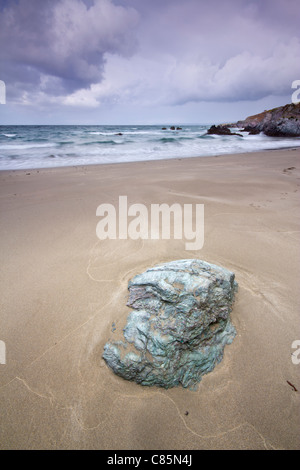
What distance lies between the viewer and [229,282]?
172 cm

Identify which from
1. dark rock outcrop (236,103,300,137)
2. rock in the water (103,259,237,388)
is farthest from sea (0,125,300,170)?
rock in the water (103,259,237,388)

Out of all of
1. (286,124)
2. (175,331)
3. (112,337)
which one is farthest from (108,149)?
(286,124)

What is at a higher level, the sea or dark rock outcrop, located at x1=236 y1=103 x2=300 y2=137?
dark rock outcrop, located at x1=236 y1=103 x2=300 y2=137

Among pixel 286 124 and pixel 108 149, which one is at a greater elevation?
pixel 286 124

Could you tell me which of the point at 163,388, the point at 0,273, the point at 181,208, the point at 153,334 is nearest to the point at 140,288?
the point at 153,334

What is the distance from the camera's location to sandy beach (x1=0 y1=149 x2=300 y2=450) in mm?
1212

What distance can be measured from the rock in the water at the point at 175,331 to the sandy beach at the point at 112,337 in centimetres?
8

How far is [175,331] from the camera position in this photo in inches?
54.6

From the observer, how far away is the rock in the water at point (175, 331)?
1.35 m

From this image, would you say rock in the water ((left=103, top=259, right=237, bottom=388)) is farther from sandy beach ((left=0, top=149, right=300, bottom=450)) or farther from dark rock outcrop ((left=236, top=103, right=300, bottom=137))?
dark rock outcrop ((left=236, top=103, right=300, bottom=137))

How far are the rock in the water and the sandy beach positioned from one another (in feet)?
0.27

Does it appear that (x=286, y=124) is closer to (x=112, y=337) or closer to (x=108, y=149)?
(x=108, y=149)

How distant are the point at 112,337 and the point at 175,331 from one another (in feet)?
1.57
